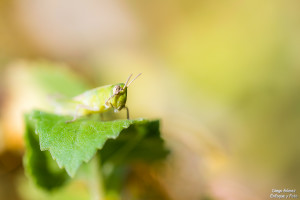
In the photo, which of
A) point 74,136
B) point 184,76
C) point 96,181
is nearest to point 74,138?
point 74,136

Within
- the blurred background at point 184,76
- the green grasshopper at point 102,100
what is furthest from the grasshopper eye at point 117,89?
the blurred background at point 184,76

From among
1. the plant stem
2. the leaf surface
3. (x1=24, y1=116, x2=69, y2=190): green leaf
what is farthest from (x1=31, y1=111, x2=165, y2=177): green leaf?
the plant stem

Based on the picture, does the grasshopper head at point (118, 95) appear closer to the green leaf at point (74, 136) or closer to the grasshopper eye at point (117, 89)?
the grasshopper eye at point (117, 89)

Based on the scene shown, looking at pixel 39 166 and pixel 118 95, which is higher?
pixel 118 95

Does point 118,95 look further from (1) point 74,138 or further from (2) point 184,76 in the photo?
(2) point 184,76

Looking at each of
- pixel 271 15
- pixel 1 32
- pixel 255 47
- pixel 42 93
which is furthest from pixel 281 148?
pixel 1 32

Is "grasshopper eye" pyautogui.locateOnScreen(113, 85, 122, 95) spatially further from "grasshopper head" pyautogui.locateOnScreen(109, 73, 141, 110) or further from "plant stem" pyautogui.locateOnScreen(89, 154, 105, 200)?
"plant stem" pyautogui.locateOnScreen(89, 154, 105, 200)
